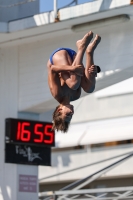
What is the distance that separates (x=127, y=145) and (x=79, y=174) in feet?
6.14

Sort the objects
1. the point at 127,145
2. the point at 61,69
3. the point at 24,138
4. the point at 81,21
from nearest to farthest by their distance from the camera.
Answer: the point at 61,69 < the point at 81,21 < the point at 24,138 < the point at 127,145

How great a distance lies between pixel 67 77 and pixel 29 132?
510 centimetres

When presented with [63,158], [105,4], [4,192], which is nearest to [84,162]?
[63,158]

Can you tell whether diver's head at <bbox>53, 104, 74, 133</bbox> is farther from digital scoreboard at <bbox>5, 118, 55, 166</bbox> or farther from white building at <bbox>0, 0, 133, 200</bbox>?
digital scoreboard at <bbox>5, 118, 55, 166</bbox>

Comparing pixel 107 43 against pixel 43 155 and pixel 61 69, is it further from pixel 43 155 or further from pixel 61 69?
pixel 61 69

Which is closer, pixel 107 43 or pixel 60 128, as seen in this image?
pixel 60 128

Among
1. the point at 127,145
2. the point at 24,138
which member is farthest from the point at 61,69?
the point at 127,145

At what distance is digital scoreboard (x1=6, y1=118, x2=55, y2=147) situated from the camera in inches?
441

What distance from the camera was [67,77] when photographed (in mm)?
6352

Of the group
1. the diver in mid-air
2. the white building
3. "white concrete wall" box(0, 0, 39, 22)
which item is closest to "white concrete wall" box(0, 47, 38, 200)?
the white building

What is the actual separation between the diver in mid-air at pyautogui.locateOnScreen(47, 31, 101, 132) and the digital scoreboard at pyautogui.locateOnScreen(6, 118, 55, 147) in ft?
15.5

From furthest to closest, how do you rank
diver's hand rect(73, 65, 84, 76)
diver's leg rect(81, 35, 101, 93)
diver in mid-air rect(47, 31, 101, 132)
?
1. diver's leg rect(81, 35, 101, 93)
2. diver in mid-air rect(47, 31, 101, 132)
3. diver's hand rect(73, 65, 84, 76)

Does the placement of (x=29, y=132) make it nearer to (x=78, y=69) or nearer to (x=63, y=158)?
(x=78, y=69)

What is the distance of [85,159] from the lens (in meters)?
21.8
